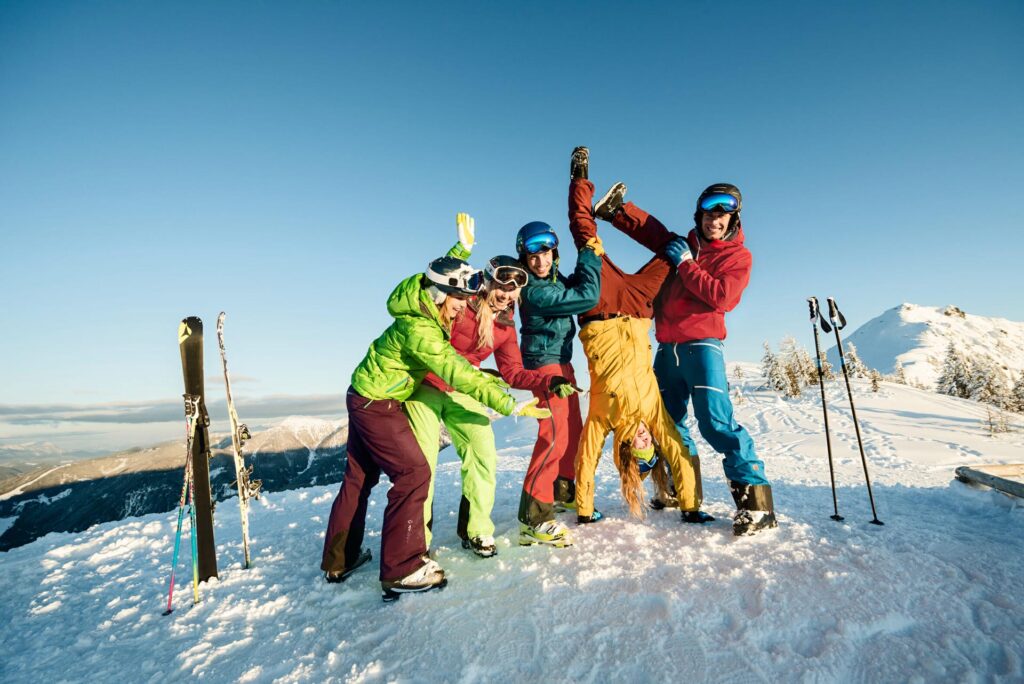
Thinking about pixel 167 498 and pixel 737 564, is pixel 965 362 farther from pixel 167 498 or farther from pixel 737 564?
pixel 167 498

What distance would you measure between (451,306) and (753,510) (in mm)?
3079

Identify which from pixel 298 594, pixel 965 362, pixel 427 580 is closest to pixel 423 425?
pixel 427 580

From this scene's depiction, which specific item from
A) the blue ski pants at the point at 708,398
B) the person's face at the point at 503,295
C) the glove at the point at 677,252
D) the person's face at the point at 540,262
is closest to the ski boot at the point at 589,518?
the blue ski pants at the point at 708,398

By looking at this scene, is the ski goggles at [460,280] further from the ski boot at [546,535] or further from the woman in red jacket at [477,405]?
the ski boot at [546,535]

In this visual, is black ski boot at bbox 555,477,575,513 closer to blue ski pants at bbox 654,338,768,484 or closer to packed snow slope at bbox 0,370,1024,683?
packed snow slope at bbox 0,370,1024,683

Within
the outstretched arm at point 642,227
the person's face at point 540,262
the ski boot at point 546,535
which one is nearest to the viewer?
the ski boot at point 546,535

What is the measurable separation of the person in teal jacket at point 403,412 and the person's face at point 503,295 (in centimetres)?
41

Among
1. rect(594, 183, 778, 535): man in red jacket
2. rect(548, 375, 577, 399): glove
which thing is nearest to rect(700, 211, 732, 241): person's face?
rect(594, 183, 778, 535): man in red jacket

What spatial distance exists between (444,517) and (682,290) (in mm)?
3884

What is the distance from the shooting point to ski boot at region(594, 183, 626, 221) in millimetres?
4656

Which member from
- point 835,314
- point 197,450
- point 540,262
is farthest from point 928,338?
point 197,450

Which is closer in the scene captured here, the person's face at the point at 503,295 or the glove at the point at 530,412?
the glove at the point at 530,412

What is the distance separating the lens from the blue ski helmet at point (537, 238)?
14.5 ft

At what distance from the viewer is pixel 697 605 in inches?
105
